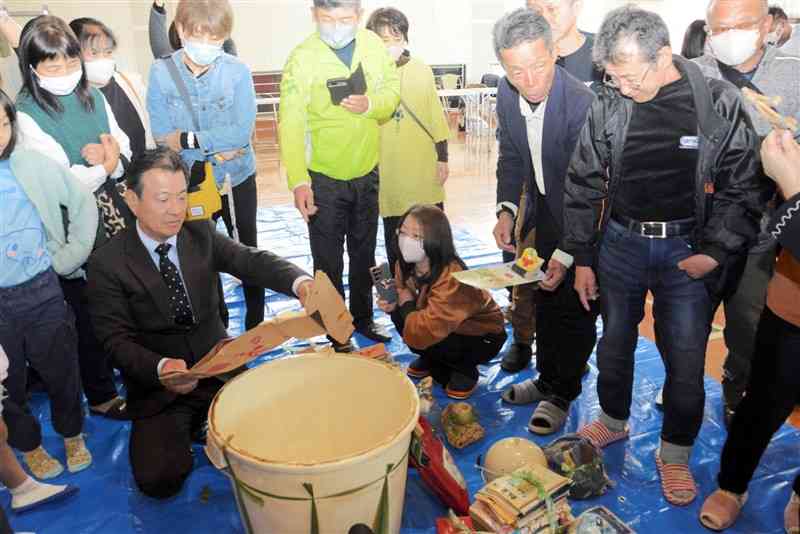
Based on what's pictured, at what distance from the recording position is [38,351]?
204 cm

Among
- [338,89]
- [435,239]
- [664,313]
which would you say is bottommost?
[664,313]

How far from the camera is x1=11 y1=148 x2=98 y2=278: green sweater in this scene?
194cm

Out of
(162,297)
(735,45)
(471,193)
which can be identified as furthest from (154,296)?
(471,193)

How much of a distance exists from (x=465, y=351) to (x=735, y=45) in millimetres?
1463

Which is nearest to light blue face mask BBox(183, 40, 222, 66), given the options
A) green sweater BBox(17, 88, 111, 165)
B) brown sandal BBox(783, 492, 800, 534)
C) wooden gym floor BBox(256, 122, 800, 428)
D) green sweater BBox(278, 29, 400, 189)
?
green sweater BBox(278, 29, 400, 189)

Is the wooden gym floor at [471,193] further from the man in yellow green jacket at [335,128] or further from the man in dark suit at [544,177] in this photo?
the man in yellow green jacket at [335,128]

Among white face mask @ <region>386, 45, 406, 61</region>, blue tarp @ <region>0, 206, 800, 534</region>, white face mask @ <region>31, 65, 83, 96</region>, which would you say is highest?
white face mask @ <region>386, 45, 406, 61</region>

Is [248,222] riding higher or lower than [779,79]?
lower

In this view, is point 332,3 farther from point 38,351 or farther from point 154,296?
point 38,351

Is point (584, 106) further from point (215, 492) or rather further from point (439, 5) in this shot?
point (439, 5)

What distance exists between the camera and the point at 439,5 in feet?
39.1

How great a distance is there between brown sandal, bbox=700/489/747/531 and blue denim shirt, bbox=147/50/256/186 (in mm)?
2361

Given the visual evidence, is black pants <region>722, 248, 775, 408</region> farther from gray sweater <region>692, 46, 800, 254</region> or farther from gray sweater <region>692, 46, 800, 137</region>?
gray sweater <region>692, 46, 800, 137</region>

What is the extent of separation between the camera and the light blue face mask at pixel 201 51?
8.40 ft
